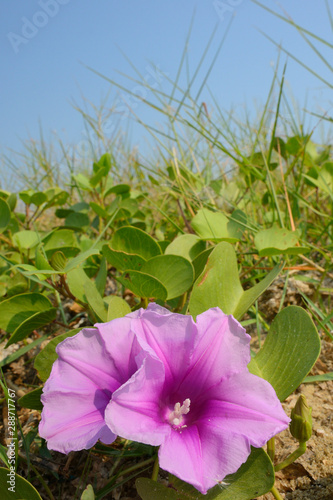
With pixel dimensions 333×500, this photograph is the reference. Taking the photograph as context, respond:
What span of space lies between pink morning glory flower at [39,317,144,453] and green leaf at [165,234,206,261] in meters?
0.53

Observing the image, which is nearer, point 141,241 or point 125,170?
point 141,241

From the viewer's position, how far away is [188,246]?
50.6 inches

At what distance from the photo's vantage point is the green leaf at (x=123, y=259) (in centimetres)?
107

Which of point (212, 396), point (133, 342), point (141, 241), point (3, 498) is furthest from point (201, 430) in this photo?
point (141, 241)

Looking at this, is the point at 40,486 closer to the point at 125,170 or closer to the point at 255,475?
the point at 255,475

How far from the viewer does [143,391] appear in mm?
673

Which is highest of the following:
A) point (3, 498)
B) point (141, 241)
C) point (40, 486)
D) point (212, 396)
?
point (141, 241)

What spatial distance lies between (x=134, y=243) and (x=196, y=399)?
499 mm

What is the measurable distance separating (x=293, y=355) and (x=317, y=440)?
0.38m

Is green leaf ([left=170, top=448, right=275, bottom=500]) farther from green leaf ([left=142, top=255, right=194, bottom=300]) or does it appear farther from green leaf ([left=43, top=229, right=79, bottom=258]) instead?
green leaf ([left=43, top=229, right=79, bottom=258])

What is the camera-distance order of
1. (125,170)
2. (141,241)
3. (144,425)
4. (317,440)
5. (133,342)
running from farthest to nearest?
(125,170), (141,241), (317,440), (133,342), (144,425)

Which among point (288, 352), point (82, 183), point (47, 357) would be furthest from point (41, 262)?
point (82, 183)

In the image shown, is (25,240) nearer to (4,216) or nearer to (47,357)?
(4,216)

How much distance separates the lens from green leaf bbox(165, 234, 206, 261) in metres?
1.27
